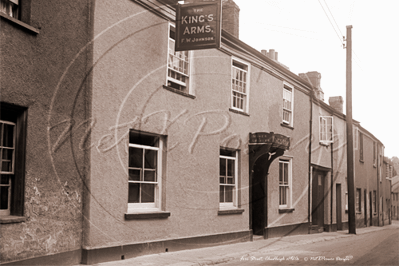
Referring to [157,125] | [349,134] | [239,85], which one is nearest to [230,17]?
[239,85]

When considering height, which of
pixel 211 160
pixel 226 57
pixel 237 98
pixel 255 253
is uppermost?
pixel 226 57

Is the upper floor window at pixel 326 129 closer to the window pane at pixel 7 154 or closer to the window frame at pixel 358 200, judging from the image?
the window frame at pixel 358 200

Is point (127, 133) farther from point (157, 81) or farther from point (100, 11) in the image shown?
point (100, 11)

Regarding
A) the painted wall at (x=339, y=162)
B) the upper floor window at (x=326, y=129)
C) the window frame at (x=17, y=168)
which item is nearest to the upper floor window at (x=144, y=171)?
the window frame at (x=17, y=168)

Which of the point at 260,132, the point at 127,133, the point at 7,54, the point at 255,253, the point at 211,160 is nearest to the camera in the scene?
the point at 7,54

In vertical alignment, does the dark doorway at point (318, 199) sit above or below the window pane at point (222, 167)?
below

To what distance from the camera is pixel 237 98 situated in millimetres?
14867

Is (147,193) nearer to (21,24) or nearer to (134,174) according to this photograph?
(134,174)

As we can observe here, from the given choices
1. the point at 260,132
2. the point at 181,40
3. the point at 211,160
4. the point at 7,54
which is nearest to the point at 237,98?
the point at 260,132

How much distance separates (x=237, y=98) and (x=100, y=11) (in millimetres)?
6557

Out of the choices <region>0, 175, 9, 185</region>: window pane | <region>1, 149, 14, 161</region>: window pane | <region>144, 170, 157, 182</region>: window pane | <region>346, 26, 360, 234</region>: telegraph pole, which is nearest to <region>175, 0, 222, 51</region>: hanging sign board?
<region>144, 170, 157, 182</region>: window pane

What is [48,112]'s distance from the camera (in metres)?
8.38

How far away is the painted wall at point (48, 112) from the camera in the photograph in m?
7.66

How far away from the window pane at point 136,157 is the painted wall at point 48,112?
1.57 meters
